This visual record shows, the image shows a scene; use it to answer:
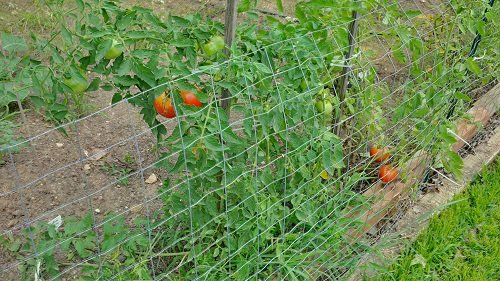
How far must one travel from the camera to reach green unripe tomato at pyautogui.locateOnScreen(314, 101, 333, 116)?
213 centimetres

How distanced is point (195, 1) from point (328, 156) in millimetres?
2900

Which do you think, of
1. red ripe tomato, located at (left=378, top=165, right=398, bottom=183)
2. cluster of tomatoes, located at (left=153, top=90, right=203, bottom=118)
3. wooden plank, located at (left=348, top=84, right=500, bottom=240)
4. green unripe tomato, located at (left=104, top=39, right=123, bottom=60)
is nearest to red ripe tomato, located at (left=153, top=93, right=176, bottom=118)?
cluster of tomatoes, located at (left=153, top=90, right=203, bottom=118)

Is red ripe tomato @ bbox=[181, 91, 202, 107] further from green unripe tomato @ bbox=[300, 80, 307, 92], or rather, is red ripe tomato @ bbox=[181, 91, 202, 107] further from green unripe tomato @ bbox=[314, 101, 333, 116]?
green unripe tomato @ bbox=[314, 101, 333, 116]

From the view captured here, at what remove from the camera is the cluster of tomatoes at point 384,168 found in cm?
263

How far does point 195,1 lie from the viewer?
4652 millimetres

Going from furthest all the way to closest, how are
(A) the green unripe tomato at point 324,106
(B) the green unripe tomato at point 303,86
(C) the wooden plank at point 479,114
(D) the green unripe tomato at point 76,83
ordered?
(C) the wooden plank at point 479,114, (A) the green unripe tomato at point 324,106, (B) the green unripe tomato at point 303,86, (D) the green unripe tomato at point 76,83

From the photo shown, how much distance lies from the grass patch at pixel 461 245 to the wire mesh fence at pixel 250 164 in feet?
0.66

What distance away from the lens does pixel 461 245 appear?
2805mm

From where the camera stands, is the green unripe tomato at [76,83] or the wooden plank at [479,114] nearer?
the green unripe tomato at [76,83]

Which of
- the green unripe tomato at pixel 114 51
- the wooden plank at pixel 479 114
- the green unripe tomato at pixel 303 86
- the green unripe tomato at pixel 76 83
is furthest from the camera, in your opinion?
the wooden plank at pixel 479 114

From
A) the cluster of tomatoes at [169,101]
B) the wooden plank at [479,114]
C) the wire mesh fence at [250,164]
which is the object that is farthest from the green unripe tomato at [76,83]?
the wooden plank at [479,114]

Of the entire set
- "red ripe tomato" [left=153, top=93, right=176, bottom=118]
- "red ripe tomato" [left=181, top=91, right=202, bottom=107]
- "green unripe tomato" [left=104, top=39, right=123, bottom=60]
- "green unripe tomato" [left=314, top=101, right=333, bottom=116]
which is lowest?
"green unripe tomato" [left=314, top=101, right=333, bottom=116]

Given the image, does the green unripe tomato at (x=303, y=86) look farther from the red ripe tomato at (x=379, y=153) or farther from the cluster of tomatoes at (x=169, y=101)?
the red ripe tomato at (x=379, y=153)

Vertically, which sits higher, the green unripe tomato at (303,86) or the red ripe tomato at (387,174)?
the green unripe tomato at (303,86)
